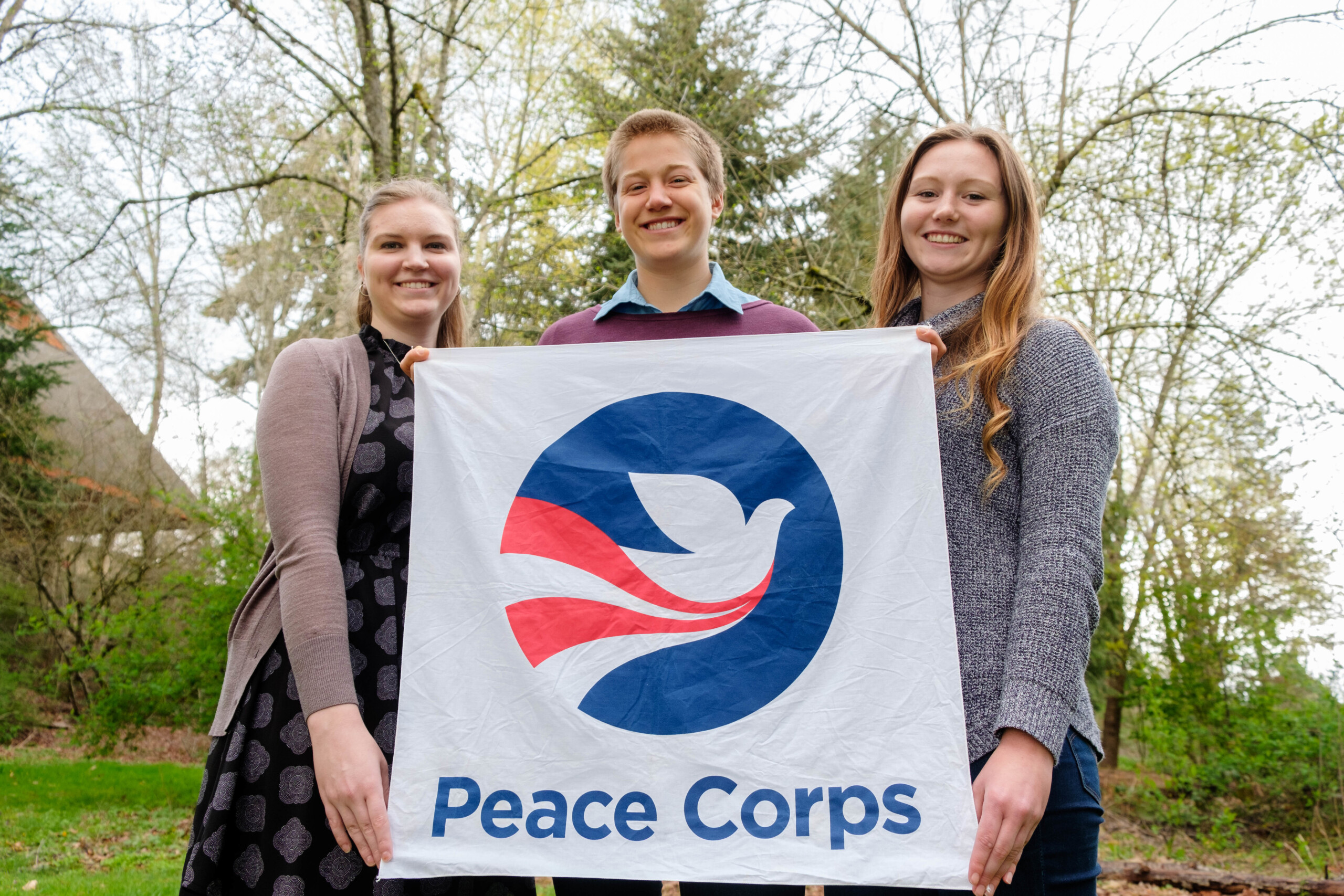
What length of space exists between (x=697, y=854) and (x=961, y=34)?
8012 mm

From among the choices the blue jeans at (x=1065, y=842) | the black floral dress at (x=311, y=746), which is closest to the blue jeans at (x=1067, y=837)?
the blue jeans at (x=1065, y=842)

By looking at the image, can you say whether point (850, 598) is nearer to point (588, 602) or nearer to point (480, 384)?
point (588, 602)

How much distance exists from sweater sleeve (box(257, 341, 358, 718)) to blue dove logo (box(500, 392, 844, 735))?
1.32 ft

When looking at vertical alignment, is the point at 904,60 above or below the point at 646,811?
above

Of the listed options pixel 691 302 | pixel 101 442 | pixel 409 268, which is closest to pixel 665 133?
pixel 691 302

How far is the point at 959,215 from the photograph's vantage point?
2.14m

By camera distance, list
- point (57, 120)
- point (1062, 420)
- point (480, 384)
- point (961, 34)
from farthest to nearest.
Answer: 1. point (57, 120)
2. point (961, 34)
3. point (480, 384)
4. point (1062, 420)

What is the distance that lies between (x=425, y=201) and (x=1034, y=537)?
186 cm

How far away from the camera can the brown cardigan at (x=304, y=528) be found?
1938 millimetres

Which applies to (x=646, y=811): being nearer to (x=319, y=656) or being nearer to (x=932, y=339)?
(x=319, y=656)

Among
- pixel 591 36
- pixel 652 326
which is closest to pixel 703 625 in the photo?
pixel 652 326

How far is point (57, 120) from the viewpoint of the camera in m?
11.0

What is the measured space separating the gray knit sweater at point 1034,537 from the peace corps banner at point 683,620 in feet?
0.19

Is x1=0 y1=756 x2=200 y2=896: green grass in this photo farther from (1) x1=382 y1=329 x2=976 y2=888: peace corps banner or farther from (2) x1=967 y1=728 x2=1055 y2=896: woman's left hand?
(2) x1=967 y1=728 x2=1055 y2=896: woman's left hand
